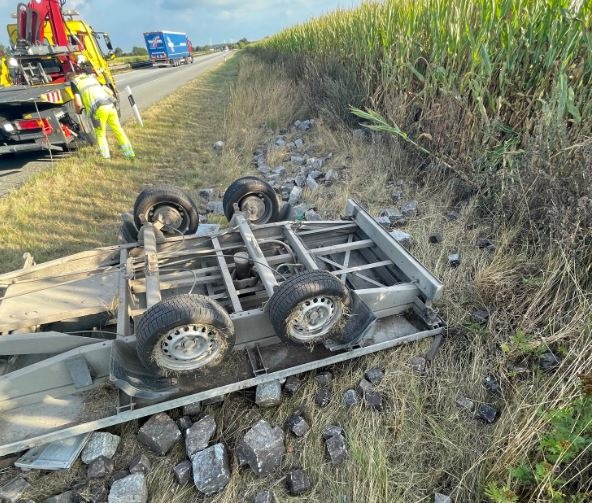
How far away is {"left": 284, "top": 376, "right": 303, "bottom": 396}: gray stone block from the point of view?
8.01 ft

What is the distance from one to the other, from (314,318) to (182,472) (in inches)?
44.1

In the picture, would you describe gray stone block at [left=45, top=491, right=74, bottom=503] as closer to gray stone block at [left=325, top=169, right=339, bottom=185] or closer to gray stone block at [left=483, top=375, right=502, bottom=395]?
gray stone block at [left=483, top=375, right=502, bottom=395]

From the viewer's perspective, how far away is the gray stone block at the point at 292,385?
96.2 inches

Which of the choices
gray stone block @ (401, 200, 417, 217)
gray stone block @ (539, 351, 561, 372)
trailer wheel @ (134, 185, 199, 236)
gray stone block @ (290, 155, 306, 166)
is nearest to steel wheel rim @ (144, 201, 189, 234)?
trailer wheel @ (134, 185, 199, 236)

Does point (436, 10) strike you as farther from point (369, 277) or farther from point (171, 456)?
point (171, 456)

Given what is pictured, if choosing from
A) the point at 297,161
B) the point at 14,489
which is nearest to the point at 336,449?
the point at 14,489

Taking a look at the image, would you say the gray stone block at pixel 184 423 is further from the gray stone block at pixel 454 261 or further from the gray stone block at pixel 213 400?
the gray stone block at pixel 454 261

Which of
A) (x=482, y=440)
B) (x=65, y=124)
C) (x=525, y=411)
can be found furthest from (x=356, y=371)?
(x=65, y=124)

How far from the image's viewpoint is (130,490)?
199 cm

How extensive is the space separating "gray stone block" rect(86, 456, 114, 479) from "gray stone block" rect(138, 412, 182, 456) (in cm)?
19

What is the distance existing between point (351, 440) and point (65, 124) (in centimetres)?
749

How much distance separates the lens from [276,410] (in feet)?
7.88

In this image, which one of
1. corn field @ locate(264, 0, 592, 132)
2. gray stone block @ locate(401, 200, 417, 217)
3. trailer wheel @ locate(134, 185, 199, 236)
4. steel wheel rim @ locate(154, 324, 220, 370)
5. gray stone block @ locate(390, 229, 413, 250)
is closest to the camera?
steel wheel rim @ locate(154, 324, 220, 370)

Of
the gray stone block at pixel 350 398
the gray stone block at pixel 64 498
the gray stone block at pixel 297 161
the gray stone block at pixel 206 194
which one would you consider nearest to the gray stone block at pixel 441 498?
the gray stone block at pixel 350 398
